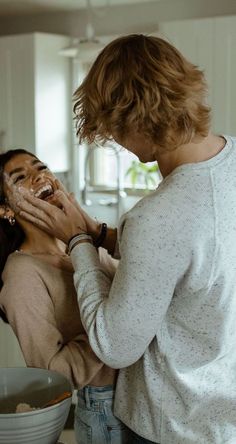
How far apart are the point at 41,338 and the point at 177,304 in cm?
31

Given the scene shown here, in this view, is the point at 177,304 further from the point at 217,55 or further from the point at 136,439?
the point at 217,55

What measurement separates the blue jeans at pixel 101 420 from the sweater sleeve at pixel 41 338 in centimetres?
6

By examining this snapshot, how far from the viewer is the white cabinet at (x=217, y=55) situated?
133 inches

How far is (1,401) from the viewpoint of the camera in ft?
4.82

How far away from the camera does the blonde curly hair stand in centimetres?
121

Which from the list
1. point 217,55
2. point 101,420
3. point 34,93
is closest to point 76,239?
point 101,420

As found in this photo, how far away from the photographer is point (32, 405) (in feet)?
4.80

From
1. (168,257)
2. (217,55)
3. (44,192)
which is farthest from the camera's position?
(217,55)

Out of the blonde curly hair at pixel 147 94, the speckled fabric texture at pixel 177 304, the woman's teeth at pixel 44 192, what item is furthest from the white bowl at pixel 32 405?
the blonde curly hair at pixel 147 94

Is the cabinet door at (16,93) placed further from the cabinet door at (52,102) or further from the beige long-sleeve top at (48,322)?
the beige long-sleeve top at (48,322)

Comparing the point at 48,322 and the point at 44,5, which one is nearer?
the point at 48,322

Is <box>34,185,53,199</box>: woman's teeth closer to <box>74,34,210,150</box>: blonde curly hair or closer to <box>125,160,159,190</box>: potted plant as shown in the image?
<box>74,34,210,150</box>: blonde curly hair

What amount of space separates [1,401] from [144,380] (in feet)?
1.02

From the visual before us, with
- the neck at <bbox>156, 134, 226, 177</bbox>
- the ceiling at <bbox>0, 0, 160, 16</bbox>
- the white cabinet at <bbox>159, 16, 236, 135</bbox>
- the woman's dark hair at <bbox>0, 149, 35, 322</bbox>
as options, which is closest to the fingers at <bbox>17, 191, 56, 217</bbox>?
the woman's dark hair at <bbox>0, 149, 35, 322</bbox>
